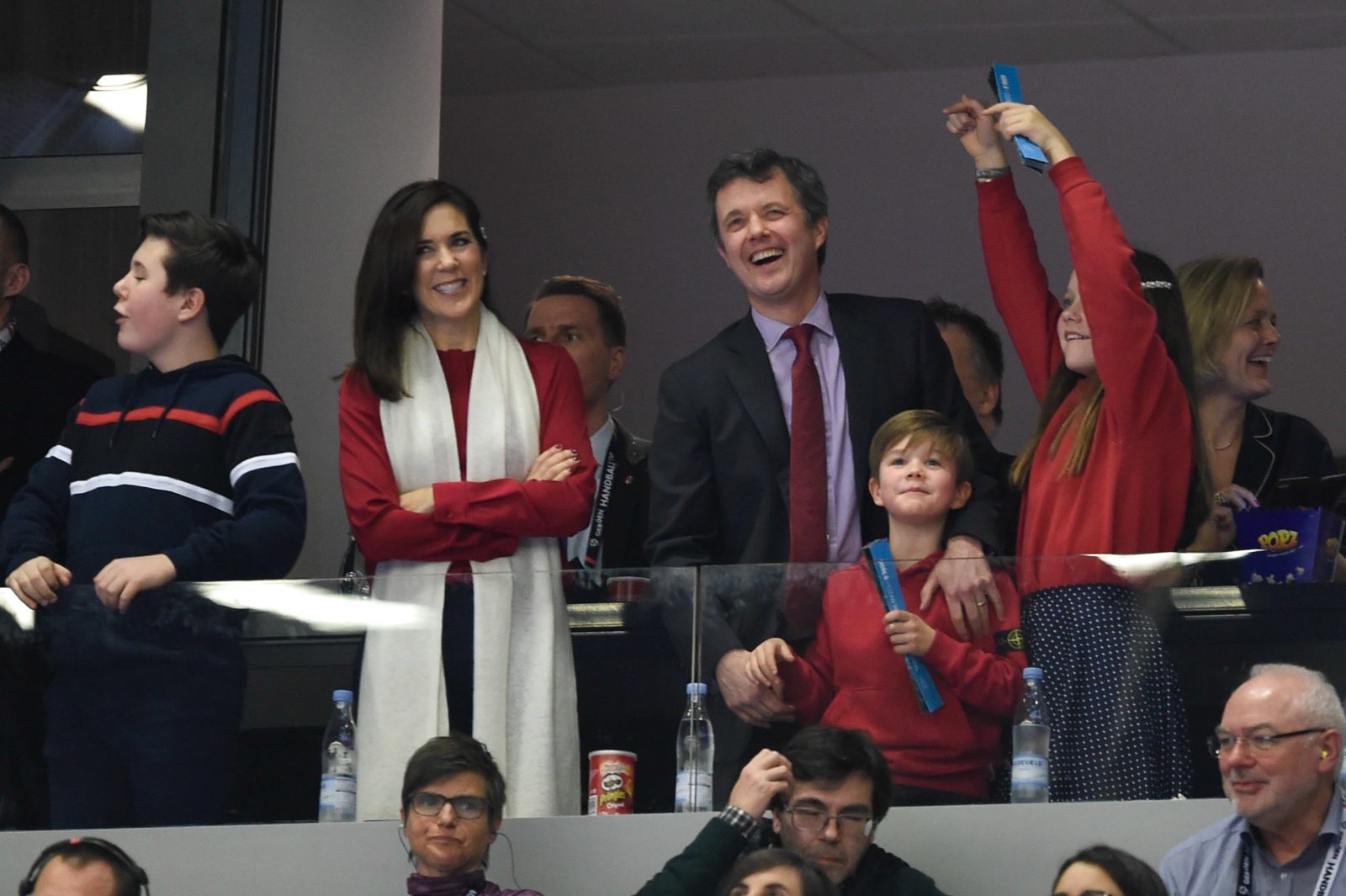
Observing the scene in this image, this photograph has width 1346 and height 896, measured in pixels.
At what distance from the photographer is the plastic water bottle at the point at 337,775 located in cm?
482

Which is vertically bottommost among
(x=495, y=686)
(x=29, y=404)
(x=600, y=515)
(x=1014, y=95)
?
(x=495, y=686)

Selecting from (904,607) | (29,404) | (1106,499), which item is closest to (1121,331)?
(1106,499)

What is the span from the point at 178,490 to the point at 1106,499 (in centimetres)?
199

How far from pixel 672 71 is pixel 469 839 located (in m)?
5.83

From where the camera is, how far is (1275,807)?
420 cm

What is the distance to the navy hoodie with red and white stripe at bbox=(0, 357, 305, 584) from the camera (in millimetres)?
4969

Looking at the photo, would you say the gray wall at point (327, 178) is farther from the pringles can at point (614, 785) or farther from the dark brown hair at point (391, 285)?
the pringles can at point (614, 785)

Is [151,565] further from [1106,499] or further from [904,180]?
[904,180]

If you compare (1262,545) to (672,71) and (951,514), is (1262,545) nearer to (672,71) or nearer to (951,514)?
(951,514)

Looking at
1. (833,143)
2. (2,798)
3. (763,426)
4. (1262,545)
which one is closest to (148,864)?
(2,798)

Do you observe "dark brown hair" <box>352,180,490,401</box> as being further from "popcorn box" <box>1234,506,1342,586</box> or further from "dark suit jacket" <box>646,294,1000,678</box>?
"popcorn box" <box>1234,506,1342,586</box>

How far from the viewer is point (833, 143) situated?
379 inches

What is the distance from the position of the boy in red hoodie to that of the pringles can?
0.33 m

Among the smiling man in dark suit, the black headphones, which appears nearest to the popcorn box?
the smiling man in dark suit
